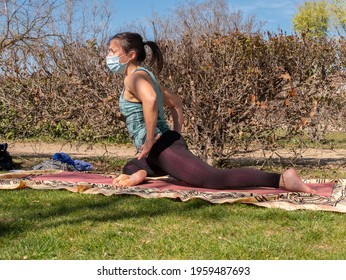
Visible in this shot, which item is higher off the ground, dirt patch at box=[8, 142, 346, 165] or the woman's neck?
the woman's neck

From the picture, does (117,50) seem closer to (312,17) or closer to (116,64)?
(116,64)

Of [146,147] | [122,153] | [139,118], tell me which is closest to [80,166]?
[139,118]

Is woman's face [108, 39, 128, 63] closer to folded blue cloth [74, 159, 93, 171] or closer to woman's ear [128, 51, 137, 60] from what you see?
woman's ear [128, 51, 137, 60]

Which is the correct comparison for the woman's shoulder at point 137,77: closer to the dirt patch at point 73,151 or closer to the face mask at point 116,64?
the face mask at point 116,64

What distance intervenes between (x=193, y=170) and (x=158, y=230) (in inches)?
50.2

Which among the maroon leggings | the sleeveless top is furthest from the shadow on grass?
the sleeveless top

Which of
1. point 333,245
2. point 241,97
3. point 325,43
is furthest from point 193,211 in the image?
point 325,43

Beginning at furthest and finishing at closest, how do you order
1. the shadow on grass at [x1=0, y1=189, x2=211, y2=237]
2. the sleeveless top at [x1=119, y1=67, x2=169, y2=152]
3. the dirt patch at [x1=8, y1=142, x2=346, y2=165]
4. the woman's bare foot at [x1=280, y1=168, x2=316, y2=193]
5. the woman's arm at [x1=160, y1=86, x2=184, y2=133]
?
the dirt patch at [x1=8, y1=142, x2=346, y2=165]
the woman's arm at [x1=160, y1=86, x2=184, y2=133]
the sleeveless top at [x1=119, y1=67, x2=169, y2=152]
the woman's bare foot at [x1=280, y1=168, x2=316, y2=193]
the shadow on grass at [x1=0, y1=189, x2=211, y2=237]

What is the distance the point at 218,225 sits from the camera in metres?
3.76

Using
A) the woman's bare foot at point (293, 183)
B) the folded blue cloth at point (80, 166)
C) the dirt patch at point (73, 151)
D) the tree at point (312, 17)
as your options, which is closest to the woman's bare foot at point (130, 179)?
the woman's bare foot at point (293, 183)

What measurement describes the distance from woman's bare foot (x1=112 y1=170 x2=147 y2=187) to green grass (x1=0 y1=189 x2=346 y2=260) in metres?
0.41

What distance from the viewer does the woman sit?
4.69 meters

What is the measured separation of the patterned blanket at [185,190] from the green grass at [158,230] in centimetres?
10

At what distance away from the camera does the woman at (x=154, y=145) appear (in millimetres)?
4688
